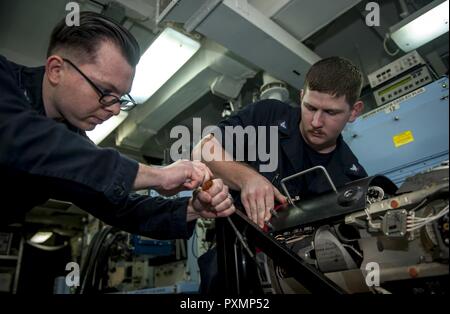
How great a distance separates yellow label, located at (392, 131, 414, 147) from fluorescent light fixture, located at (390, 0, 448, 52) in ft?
2.82

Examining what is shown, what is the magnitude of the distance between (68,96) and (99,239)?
2212 millimetres

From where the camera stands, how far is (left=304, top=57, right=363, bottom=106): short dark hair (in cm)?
169

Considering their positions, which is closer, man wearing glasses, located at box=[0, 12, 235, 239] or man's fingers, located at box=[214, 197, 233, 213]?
man wearing glasses, located at box=[0, 12, 235, 239]

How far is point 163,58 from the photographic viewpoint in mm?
2939

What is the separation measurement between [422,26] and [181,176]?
2292mm

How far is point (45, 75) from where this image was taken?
1235 millimetres

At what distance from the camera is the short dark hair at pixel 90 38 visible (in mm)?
1216
